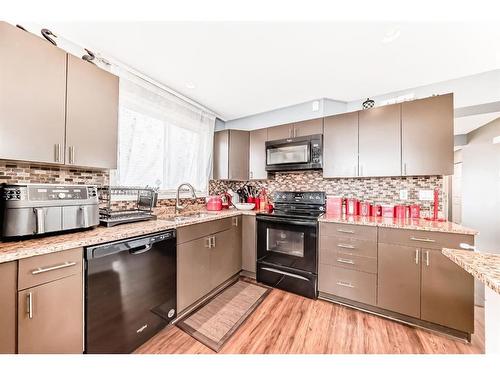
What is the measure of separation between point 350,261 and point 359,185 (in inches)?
39.9

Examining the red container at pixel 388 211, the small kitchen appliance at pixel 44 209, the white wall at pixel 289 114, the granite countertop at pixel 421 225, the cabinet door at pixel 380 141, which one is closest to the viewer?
the small kitchen appliance at pixel 44 209

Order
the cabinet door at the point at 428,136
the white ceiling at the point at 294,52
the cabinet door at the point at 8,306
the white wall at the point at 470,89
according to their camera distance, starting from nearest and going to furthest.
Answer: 1. the cabinet door at the point at 8,306
2. the white ceiling at the point at 294,52
3. the cabinet door at the point at 428,136
4. the white wall at the point at 470,89

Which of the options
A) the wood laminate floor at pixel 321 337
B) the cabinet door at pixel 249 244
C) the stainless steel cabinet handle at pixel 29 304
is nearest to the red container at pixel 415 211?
the wood laminate floor at pixel 321 337

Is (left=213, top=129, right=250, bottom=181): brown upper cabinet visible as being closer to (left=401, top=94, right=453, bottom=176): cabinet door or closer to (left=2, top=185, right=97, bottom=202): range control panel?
(left=2, top=185, right=97, bottom=202): range control panel

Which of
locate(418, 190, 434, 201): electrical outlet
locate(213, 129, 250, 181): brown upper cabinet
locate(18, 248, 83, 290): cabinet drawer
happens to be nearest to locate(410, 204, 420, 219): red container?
locate(418, 190, 434, 201): electrical outlet

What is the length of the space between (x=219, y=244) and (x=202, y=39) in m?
1.97

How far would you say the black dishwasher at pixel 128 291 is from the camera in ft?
3.85

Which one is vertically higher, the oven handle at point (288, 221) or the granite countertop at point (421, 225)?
the granite countertop at point (421, 225)

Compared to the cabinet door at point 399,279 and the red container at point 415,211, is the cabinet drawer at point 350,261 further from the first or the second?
the red container at point 415,211

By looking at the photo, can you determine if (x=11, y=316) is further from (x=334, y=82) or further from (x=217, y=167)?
(x=334, y=82)

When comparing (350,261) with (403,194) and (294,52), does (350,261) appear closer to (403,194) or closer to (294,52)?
(403,194)

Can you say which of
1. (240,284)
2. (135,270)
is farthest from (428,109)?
(135,270)

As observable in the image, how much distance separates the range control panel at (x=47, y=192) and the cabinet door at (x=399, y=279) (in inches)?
98.2

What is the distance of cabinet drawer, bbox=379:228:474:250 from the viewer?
1554mm
